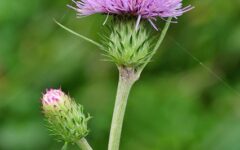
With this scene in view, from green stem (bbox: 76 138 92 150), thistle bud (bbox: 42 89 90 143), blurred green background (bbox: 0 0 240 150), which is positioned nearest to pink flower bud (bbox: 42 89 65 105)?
thistle bud (bbox: 42 89 90 143)

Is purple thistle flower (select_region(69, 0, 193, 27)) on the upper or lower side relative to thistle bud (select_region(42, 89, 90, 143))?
upper

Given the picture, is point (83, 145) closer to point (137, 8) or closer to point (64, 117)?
point (64, 117)

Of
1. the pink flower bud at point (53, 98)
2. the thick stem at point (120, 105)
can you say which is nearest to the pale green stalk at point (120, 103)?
the thick stem at point (120, 105)

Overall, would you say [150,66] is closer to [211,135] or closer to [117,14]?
[211,135]

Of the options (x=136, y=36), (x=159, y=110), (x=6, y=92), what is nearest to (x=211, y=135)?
(x=159, y=110)

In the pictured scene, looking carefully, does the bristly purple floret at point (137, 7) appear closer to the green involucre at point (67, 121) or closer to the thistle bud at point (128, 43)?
the thistle bud at point (128, 43)

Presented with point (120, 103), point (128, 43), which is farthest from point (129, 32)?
point (120, 103)

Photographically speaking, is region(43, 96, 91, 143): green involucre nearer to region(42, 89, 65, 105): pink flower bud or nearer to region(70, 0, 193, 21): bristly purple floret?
region(42, 89, 65, 105): pink flower bud
